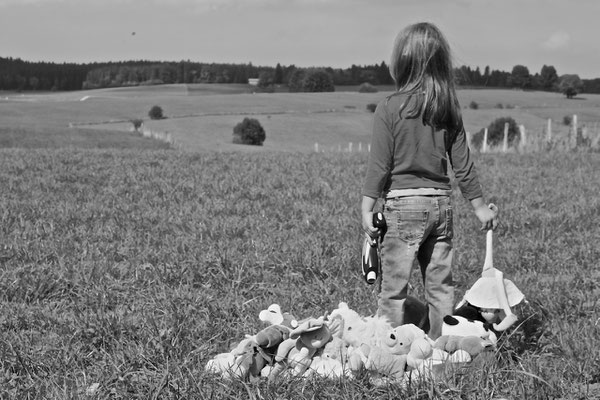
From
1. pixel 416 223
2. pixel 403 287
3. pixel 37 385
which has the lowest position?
pixel 37 385

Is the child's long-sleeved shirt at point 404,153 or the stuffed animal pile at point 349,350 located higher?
the child's long-sleeved shirt at point 404,153

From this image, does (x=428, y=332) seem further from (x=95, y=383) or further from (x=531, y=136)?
(x=531, y=136)

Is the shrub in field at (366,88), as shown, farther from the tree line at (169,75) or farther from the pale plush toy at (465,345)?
the pale plush toy at (465,345)

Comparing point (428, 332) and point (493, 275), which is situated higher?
point (493, 275)

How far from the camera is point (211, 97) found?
341 feet

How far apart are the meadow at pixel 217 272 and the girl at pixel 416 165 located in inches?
25.0

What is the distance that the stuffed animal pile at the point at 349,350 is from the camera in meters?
3.19

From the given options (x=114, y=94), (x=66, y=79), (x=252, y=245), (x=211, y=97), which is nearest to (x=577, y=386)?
(x=252, y=245)

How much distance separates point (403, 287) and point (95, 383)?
1720mm

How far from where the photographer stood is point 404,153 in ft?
11.9

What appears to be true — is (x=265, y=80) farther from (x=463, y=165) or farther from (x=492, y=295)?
(x=492, y=295)

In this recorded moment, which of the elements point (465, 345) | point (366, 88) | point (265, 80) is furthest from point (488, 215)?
point (265, 80)

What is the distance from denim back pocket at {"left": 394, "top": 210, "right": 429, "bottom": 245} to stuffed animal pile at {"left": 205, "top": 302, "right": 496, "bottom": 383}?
Result: 49 centimetres

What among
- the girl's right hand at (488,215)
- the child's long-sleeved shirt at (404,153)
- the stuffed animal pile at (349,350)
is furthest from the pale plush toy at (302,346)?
the girl's right hand at (488,215)
